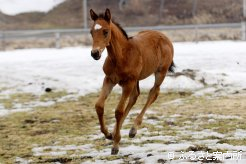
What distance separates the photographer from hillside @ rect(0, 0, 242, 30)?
53.7 m

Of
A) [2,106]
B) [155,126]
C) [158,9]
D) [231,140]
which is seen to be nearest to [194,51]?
[2,106]

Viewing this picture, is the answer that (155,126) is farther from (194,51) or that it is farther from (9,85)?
(194,51)

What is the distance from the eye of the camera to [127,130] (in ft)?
30.1

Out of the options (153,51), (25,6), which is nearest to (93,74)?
(153,51)

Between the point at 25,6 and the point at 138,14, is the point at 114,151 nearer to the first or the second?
the point at 138,14

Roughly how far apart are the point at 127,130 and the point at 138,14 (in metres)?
49.3

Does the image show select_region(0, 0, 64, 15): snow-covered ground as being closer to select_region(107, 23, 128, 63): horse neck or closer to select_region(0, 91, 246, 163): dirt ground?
select_region(0, 91, 246, 163): dirt ground

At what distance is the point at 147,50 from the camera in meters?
7.93

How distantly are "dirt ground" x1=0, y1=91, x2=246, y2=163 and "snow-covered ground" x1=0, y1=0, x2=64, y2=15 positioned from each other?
160 ft

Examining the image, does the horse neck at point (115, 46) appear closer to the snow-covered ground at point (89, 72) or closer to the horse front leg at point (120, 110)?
the horse front leg at point (120, 110)

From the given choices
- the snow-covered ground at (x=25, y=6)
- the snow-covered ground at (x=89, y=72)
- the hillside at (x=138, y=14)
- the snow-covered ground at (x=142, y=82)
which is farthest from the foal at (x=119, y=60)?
the snow-covered ground at (x=25, y=6)

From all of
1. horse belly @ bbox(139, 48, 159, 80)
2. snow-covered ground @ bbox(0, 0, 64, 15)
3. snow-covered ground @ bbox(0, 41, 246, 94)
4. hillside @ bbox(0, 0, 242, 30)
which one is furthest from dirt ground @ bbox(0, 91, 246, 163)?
snow-covered ground @ bbox(0, 0, 64, 15)

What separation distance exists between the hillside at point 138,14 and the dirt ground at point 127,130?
40.6 meters

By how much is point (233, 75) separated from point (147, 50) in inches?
293
